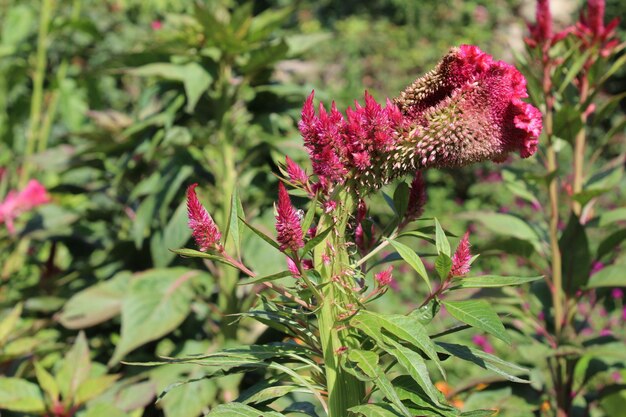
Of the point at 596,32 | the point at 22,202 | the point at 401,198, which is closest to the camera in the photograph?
the point at 401,198

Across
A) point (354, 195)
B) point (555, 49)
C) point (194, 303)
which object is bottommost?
point (194, 303)

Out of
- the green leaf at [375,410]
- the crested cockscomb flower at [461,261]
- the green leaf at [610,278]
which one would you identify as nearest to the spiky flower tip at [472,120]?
the crested cockscomb flower at [461,261]

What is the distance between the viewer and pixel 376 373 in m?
1.02

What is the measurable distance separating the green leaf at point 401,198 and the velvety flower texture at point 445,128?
0.43 feet

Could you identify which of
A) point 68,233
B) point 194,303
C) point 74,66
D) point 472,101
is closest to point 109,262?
point 68,233

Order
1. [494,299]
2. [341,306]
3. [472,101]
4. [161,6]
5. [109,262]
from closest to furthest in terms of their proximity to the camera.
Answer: [472,101] → [341,306] → [494,299] → [109,262] → [161,6]

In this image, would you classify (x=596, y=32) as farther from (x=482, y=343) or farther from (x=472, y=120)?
(x=482, y=343)

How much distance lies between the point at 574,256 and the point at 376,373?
4.61 feet

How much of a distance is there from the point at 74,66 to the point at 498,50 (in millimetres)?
4359

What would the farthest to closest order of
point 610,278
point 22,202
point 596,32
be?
point 22,202 < point 596,32 < point 610,278

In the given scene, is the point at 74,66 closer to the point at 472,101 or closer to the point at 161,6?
the point at 161,6

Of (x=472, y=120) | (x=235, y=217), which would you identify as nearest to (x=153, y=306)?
(x=235, y=217)

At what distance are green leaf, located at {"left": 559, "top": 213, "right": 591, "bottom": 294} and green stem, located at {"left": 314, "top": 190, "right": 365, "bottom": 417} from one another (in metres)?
1.27

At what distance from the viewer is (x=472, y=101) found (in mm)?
1065
